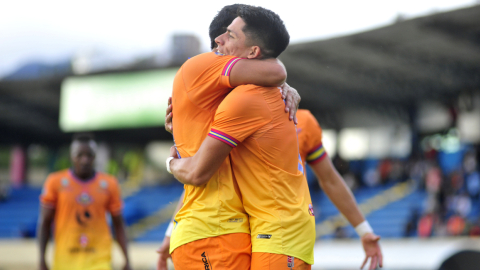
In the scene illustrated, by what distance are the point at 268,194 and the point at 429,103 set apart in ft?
67.4

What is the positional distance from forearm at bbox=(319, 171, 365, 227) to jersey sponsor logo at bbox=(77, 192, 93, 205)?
9.40 ft

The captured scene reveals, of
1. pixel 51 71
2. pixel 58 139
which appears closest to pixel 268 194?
pixel 51 71

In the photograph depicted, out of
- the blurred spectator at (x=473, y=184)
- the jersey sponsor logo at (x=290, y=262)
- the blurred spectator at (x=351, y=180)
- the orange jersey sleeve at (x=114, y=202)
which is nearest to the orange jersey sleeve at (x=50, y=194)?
the orange jersey sleeve at (x=114, y=202)

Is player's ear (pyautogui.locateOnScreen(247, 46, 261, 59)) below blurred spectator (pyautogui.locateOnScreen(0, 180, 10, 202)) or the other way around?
the other way around

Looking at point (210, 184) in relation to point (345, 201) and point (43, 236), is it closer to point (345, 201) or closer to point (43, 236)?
point (345, 201)

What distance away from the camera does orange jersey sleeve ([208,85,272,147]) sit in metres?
2.31

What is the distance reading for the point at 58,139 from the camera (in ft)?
99.3

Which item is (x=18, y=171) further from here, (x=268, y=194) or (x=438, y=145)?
(x=268, y=194)

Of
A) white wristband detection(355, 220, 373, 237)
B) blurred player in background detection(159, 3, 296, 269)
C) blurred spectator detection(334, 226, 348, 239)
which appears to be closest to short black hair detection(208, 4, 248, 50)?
blurred player in background detection(159, 3, 296, 269)

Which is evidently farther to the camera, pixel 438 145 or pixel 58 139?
pixel 58 139

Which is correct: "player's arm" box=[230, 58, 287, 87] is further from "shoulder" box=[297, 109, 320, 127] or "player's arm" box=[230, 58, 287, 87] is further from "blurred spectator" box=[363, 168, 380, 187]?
"blurred spectator" box=[363, 168, 380, 187]

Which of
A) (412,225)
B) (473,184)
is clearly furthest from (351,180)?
(412,225)

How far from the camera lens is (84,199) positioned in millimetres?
5332

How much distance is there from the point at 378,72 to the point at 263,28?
673 inches
